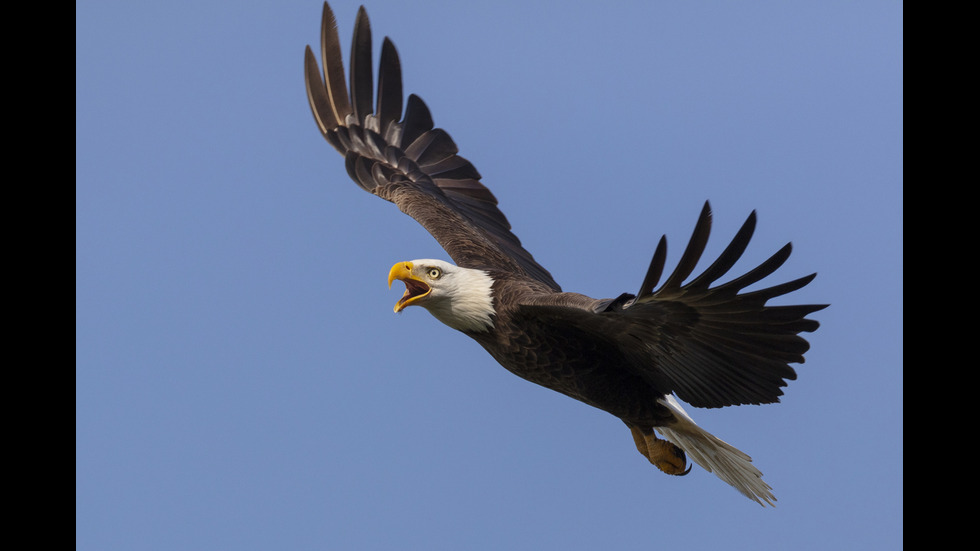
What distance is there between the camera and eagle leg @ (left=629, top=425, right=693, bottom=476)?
225 inches

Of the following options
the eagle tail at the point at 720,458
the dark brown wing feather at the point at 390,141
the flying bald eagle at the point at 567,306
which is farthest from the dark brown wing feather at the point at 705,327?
the dark brown wing feather at the point at 390,141

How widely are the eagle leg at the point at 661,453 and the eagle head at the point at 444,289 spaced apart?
1.18 metres

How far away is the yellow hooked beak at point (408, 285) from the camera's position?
5.16 meters

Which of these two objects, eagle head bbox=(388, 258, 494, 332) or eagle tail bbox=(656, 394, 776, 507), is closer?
eagle head bbox=(388, 258, 494, 332)

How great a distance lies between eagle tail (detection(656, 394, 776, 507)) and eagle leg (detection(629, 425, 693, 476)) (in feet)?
0.18

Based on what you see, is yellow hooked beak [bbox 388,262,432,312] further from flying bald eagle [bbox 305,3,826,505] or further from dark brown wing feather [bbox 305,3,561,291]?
dark brown wing feather [bbox 305,3,561,291]

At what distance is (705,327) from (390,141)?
3116mm

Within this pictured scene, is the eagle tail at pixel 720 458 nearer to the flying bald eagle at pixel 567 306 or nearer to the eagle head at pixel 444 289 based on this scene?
the flying bald eagle at pixel 567 306

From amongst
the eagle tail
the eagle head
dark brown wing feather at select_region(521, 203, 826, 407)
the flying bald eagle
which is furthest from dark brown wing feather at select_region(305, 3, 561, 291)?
dark brown wing feather at select_region(521, 203, 826, 407)

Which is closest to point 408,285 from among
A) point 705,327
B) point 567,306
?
point 567,306

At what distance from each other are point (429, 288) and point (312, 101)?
7.31ft

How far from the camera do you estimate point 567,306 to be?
15.0 feet

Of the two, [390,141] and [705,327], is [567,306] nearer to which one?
[705,327]

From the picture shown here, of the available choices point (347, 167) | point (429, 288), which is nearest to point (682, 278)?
point (429, 288)
